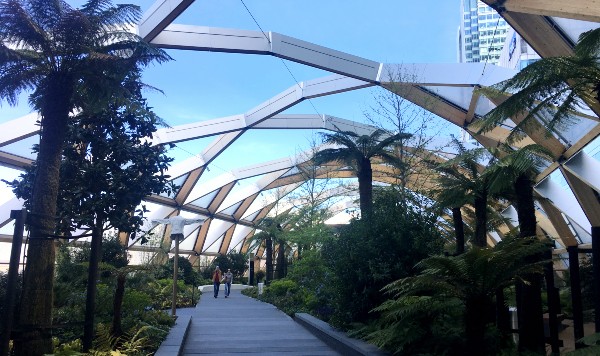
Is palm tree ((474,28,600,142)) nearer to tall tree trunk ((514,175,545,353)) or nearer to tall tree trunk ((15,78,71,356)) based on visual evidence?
tall tree trunk ((514,175,545,353))

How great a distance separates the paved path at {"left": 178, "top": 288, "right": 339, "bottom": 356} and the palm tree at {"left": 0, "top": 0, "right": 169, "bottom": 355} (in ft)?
12.1

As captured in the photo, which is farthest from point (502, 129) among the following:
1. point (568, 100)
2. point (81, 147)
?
point (81, 147)

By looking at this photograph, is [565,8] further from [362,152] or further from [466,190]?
[362,152]

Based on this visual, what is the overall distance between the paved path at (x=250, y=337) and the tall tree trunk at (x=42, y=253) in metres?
3.55

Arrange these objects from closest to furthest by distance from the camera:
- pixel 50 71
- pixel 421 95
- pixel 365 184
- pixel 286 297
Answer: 1. pixel 50 71
2. pixel 365 184
3. pixel 421 95
4. pixel 286 297

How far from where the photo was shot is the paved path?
31.2ft

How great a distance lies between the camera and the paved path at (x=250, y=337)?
9523mm

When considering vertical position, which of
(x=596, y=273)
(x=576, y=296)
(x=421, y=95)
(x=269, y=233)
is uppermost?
(x=421, y=95)

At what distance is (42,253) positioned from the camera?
247 inches

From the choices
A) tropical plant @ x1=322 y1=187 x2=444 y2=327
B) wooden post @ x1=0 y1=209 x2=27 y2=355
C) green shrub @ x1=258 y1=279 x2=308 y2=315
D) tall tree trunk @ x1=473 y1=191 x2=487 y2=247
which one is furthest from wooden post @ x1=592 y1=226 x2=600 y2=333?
green shrub @ x1=258 y1=279 x2=308 y2=315

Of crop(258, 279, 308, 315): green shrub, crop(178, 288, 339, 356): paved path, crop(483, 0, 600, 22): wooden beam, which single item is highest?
crop(483, 0, 600, 22): wooden beam

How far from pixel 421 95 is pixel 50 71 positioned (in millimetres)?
13504

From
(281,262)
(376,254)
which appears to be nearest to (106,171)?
(376,254)

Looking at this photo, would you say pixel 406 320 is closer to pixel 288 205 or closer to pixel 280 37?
pixel 280 37
